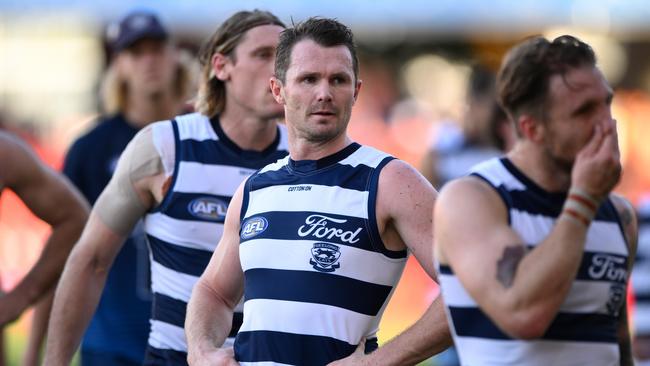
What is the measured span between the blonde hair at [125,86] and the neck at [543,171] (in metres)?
4.33

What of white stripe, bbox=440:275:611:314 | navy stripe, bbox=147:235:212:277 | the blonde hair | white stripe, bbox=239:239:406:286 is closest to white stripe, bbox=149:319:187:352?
navy stripe, bbox=147:235:212:277

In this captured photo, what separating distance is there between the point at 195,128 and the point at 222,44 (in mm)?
421

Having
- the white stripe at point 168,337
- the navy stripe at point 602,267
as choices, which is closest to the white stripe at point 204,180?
the white stripe at point 168,337

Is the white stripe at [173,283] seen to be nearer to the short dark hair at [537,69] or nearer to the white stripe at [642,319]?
the short dark hair at [537,69]

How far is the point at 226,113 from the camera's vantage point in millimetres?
6051

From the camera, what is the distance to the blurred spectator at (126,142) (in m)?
7.54

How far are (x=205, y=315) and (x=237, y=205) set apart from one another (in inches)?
16.3

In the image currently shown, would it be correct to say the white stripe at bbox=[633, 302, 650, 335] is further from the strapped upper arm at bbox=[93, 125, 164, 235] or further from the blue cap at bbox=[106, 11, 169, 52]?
the blue cap at bbox=[106, 11, 169, 52]

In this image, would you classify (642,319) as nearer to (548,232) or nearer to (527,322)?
(548,232)

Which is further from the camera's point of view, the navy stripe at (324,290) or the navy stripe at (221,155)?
the navy stripe at (221,155)

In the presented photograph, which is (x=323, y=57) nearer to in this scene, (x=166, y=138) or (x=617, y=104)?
(x=166, y=138)

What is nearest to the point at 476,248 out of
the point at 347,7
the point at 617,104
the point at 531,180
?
the point at 531,180

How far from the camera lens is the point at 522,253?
3.82m

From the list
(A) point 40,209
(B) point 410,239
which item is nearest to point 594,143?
(B) point 410,239
